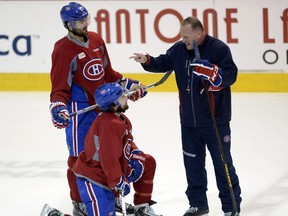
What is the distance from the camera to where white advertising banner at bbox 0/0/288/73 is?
937cm

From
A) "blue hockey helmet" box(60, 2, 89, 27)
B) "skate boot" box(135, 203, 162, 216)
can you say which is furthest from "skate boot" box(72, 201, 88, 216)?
"blue hockey helmet" box(60, 2, 89, 27)

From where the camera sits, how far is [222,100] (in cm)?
539

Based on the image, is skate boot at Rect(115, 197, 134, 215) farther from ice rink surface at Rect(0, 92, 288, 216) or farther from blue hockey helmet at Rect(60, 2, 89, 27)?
blue hockey helmet at Rect(60, 2, 89, 27)

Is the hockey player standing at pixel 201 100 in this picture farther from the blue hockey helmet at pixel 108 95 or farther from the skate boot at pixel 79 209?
the skate boot at pixel 79 209

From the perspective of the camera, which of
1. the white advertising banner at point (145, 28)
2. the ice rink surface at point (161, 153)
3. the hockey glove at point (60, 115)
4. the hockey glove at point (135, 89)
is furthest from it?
the white advertising banner at point (145, 28)

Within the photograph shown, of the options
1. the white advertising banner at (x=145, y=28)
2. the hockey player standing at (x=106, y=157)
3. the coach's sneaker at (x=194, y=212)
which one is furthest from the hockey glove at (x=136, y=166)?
the white advertising banner at (x=145, y=28)

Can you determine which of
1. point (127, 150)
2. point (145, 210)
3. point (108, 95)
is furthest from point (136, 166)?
point (108, 95)

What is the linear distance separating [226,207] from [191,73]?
0.82 metres

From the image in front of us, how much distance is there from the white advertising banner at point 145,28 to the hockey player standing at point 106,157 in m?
4.38

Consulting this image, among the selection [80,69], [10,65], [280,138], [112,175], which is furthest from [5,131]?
[112,175]

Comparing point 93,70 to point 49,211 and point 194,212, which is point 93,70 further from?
point 194,212

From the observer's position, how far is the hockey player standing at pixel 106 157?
4.98 metres

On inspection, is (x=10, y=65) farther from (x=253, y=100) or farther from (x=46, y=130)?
(x=253, y=100)

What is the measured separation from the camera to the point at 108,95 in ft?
16.6
